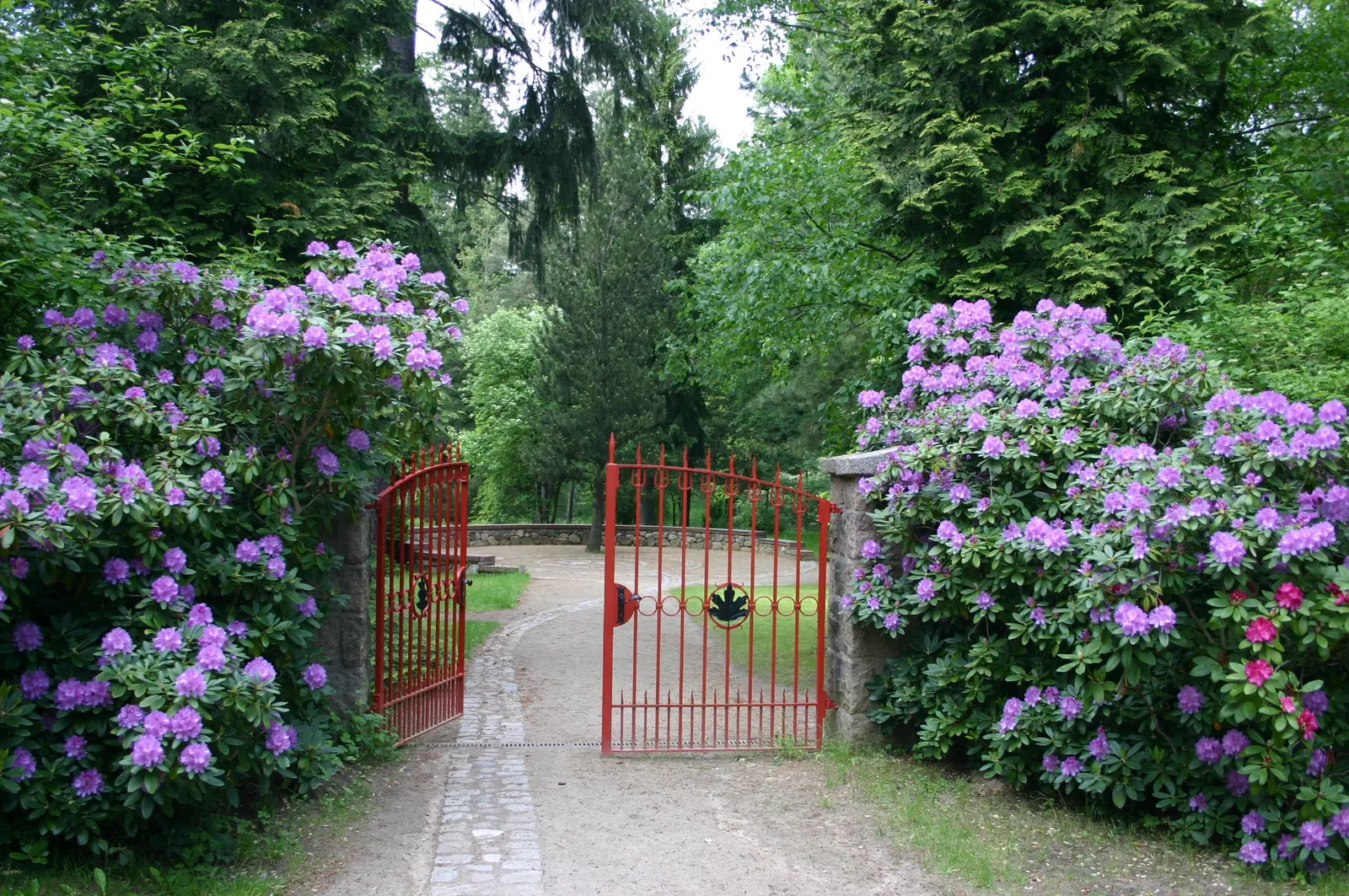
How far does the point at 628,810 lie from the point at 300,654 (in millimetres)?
2055

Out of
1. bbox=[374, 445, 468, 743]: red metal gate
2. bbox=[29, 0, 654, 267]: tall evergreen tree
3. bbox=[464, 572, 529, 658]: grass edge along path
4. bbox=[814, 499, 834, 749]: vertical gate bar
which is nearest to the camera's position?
bbox=[374, 445, 468, 743]: red metal gate

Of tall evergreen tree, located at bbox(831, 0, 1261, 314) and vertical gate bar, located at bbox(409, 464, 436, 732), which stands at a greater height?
tall evergreen tree, located at bbox(831, 0, 1261, 314)

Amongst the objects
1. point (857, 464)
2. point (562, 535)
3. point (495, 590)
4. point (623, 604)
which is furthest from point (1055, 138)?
point (562, 535)

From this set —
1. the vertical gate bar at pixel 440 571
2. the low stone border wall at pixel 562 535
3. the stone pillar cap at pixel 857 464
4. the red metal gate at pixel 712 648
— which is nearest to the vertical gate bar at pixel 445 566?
the vertical gate bar at pixel 440 571

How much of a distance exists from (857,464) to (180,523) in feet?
13.3

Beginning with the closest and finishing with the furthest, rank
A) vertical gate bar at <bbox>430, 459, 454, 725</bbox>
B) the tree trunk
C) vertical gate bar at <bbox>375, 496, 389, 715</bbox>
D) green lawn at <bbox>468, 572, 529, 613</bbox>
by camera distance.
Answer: vertical gate bar at <bbox>375, 496, 389, 715</bbox>, vertical gate bar at <bbox>430, 459, 454, 725</bbox>, green lawn at <bbox>468, 572, 529, 613</bbox>, the tree trunk

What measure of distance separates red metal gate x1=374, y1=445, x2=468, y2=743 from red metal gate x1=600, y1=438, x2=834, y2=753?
118 cm

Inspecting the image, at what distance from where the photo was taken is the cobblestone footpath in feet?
15.0

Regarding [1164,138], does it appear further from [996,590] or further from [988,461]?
[996,590]

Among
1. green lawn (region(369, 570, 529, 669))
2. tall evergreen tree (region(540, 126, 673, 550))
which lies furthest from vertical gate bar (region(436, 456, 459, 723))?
tall evergreen tree (region(540, 126, 673, 550))

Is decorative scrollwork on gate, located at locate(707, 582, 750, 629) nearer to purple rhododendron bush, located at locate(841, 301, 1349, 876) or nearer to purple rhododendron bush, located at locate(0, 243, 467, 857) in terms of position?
purple rhododendron bush, located at locate(841, 301, 1349, 876)

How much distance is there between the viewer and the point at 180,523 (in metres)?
4.26

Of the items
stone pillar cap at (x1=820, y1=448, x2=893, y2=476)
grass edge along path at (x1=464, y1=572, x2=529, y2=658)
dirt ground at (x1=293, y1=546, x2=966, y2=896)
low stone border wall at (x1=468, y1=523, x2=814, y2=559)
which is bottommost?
dirt ground at (x1=293, y1=546, x2=966, y2=896)

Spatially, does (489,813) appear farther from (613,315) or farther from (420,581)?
(613,315)
